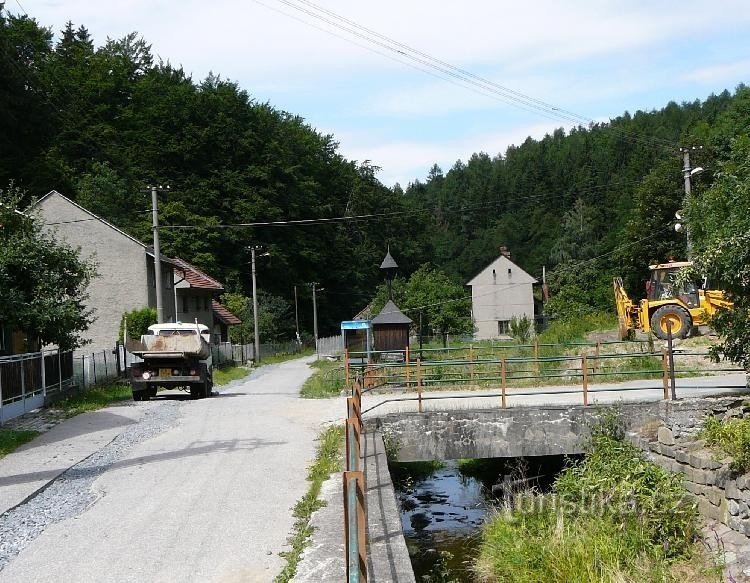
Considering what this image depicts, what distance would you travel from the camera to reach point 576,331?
117ft

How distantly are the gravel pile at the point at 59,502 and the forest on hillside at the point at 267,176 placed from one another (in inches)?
1230

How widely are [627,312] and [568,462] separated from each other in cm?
1425

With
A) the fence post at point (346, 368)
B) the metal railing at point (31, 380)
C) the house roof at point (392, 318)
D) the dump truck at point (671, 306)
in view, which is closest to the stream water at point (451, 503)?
the fence post at point (346, 368)

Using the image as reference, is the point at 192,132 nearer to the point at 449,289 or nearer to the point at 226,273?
the point at 226,273

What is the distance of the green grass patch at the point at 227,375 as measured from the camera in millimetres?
33756

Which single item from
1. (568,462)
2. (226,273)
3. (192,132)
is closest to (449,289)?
(226,273)

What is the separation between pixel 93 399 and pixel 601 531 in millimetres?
15114

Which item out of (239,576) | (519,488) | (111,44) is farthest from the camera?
(111,44)

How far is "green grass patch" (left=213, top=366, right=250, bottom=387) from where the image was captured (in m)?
33.8

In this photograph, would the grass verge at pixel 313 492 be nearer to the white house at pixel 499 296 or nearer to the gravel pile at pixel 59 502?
the gravel pile at pixel 59 502

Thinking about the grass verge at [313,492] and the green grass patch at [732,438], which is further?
the green grass patch at [732,438]

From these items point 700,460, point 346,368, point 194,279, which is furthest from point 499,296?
point 700,460

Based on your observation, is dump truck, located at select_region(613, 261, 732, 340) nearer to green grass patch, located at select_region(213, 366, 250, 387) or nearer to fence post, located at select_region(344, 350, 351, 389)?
fence post, located at select_region(344, 350, 351, 389)

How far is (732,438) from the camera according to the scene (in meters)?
11.5
